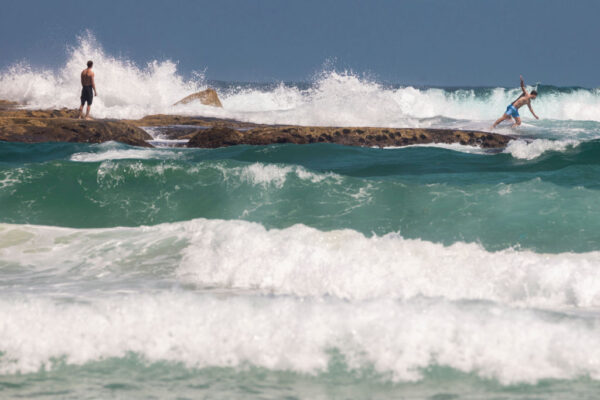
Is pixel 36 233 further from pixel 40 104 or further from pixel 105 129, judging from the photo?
pixel 40 104

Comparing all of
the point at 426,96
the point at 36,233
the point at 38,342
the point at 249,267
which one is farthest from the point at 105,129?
the point at 426,96

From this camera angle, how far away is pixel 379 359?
4.17 m

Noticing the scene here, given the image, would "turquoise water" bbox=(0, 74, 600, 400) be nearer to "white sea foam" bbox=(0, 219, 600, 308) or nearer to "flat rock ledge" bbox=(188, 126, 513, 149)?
"white sea foam" bbox=(0, 219, 600, 308)

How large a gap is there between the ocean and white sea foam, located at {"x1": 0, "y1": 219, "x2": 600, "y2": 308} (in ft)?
0.08

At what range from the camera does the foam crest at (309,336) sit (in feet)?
13.6

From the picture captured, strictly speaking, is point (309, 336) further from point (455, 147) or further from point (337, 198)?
point (455, 147)

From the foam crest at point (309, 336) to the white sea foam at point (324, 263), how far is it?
896 mm

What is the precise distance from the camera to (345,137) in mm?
14953

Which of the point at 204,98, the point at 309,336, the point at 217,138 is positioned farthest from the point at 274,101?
the point at 309,336

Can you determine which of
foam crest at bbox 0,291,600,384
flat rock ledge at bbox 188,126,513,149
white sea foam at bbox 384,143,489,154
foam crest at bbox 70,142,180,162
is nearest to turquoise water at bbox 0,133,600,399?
foam crest at bbox 0,291,600,384

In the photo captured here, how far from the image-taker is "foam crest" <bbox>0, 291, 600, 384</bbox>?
13.6 feet

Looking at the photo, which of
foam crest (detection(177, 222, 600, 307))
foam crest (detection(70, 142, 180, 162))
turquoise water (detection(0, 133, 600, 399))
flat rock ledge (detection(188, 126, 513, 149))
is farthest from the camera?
flat rock ledge (detection(188, 126, 513, 149))

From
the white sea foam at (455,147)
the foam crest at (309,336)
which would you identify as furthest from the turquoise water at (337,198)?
the foam crest at (309,336)

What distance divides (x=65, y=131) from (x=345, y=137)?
5877 millimetres
